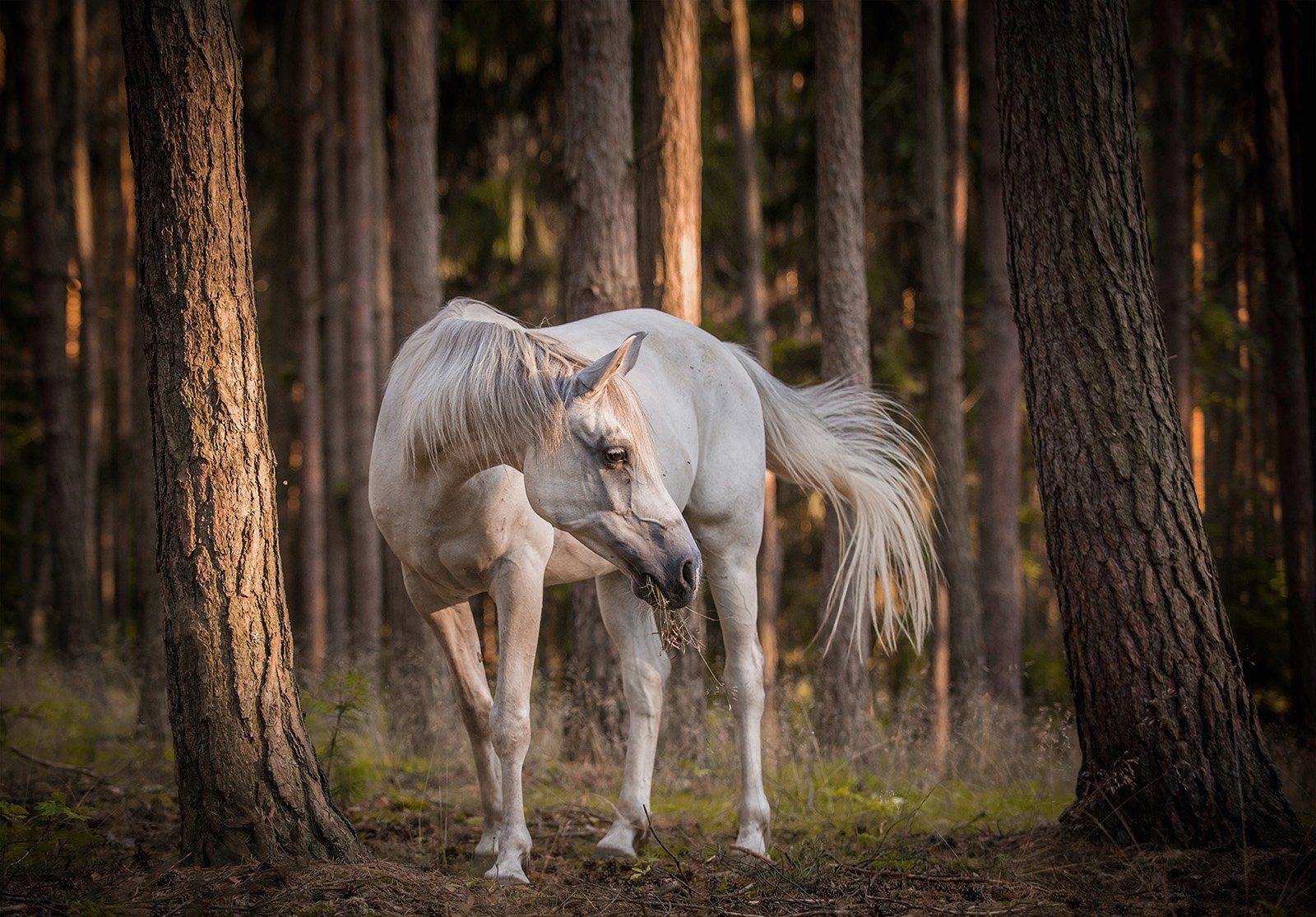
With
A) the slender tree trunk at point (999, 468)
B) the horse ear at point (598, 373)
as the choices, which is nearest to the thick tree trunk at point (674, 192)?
the horse ear at point (598, 373)

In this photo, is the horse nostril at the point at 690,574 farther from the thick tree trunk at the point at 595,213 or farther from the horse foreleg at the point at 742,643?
the thick tree trunk at the point at 595,213

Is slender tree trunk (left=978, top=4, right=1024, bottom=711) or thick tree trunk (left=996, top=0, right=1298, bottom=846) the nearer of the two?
thick tree trunk (left=996, top=0, right=1298, bottom=846)

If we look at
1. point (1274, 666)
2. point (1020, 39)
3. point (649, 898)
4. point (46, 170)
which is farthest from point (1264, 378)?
point (46, 170)

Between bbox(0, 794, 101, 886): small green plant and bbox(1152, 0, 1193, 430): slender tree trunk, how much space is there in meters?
10.2

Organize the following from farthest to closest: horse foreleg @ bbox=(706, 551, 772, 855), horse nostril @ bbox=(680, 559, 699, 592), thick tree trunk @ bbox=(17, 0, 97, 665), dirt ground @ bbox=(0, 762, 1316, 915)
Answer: thick tree trunk @ bbox=(17, 0, 97, 665), horse foreleg @ bbox=(706, 551, 772, 855), horse nostril @ bbox=(680, 559, 699, 592), dirt ground @ bbox=(0, 762, 1316, 915)

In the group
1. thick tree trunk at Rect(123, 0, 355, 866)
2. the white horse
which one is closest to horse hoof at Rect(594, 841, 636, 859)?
the white horse

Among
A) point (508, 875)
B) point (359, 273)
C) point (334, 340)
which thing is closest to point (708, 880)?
point (508, 875)

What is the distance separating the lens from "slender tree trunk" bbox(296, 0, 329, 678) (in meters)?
13.4

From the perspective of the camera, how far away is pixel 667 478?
4.89m

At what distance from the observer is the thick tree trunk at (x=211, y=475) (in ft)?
12.5

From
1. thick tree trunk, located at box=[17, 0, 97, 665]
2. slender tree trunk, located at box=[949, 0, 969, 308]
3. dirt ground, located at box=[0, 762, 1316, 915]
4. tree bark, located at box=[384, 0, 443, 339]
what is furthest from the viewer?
slender tree trunk, located at box=[949, 0, 969, 308]

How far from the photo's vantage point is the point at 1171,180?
1045 centimetres

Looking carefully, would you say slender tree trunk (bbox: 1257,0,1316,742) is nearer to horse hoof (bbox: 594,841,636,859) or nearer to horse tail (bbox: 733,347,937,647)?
horse tail (bbox: 733,347,937,647)

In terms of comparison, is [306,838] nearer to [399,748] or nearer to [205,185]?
[205,185]
